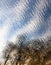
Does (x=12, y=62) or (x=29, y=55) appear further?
(x=12, y=62)

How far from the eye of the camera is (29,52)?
4569 centimetres

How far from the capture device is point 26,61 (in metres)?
49.1

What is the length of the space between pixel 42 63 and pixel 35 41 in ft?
22.8

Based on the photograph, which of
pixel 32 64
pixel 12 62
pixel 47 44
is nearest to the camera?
pixel 47 44

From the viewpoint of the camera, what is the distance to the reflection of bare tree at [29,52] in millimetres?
44938

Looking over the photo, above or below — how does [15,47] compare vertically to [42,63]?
above

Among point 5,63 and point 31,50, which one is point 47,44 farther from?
point 5,63

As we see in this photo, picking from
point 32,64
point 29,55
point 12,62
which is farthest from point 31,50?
point 12,62

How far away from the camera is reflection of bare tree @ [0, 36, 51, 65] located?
4494 cm

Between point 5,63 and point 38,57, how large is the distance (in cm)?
1000

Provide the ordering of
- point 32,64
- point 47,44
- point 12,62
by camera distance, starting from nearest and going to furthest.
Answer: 1. point 47,44
2. point 32,64
3. point 12,62

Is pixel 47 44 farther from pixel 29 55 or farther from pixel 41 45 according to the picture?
pixel 29 55

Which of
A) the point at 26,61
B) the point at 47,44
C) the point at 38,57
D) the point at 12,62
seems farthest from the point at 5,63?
the point at 47,44

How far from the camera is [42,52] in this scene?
4531 cm
